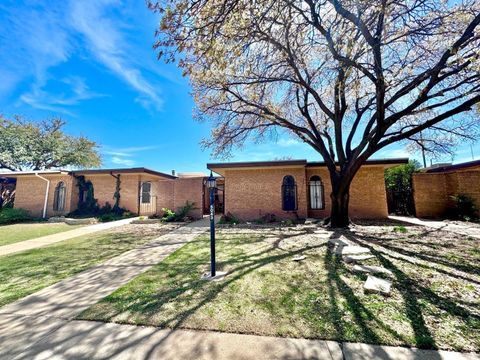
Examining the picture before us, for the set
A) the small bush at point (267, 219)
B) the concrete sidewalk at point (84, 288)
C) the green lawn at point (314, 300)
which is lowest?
the concrete sidewalk at point (84, 288)

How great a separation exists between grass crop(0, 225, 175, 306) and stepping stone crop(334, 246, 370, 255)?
5.52 meters

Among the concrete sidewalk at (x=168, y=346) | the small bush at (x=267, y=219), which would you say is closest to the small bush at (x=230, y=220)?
the small bush at (x=267, y=219)

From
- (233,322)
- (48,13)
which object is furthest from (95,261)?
(48,13)

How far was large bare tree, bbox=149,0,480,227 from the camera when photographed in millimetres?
3777

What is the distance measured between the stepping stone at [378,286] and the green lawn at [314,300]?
0.31 feet

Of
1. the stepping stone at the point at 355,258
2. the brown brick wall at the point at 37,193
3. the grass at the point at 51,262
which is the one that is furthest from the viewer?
the brown brick wall at the point at 37,193

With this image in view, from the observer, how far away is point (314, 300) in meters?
2.77

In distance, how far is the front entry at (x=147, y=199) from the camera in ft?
46.3

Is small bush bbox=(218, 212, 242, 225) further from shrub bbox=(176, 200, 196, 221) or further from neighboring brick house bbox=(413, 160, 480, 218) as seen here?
neighboring brick house bbox=(413, 160, 480, 218)

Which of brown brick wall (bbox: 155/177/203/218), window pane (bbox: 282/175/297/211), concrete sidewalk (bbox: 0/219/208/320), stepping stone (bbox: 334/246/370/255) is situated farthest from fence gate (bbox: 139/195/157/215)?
stepping stone (bbox: 334/246/370/255)

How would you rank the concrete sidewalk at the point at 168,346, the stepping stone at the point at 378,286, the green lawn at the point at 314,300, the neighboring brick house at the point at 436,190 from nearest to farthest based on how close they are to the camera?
the concrete sidewalk at the point at 168,346, the green lawn at the point at 314,300, the stepping stone at the point at 378,286, the neighboring brick house at the point at 436,190

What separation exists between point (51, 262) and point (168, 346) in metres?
4.66

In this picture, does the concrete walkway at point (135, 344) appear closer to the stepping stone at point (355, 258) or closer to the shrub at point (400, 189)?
the stepping stone at point (355, 258)

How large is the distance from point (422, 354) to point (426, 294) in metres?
1.46
